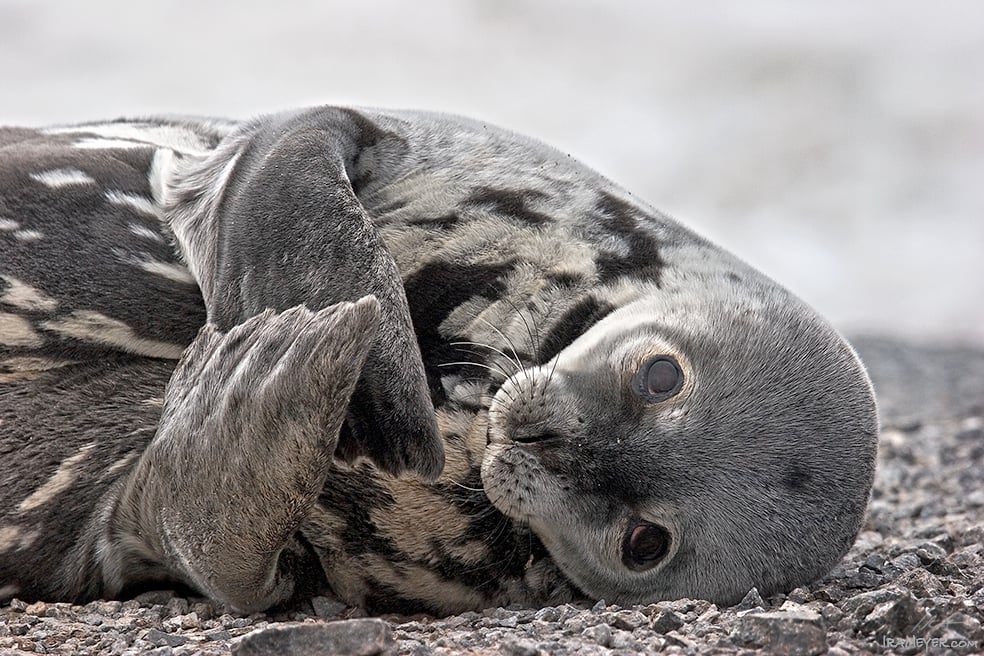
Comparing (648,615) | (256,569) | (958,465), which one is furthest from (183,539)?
(958,465)

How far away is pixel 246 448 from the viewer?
2.87m

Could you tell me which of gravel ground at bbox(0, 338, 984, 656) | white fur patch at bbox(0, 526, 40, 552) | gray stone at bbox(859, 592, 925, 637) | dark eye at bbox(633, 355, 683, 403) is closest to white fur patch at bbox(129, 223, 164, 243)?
white fur patch at bbox(0, 526, 40, 552)

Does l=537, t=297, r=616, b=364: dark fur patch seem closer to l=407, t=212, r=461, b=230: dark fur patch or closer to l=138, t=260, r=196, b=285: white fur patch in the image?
l=407, t=212, r=461, b=230: dark fur patch

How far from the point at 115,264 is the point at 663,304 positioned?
1.42m

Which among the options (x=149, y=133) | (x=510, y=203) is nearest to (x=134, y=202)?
(x=149, y=133)

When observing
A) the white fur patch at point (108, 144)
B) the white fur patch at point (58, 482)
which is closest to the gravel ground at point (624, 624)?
the white fur patch at point (58, 482)

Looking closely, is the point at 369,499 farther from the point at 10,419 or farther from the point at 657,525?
the point at 10,419

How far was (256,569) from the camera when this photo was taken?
9.89 ft

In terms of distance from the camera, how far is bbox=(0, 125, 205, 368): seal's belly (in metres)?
3.35

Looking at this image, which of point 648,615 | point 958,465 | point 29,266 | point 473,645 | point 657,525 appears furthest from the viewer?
point 958,465

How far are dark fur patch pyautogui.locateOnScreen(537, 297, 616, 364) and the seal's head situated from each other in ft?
0.29

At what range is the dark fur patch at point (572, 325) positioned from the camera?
342cm

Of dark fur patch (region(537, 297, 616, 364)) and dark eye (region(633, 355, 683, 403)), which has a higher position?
dark fur patch (region(537, 297, 616, 364))

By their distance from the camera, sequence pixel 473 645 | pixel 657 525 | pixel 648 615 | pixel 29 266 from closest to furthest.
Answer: pixel 473 645 → pixel 648 615 → pixel 657 525 → pixel 29 266
